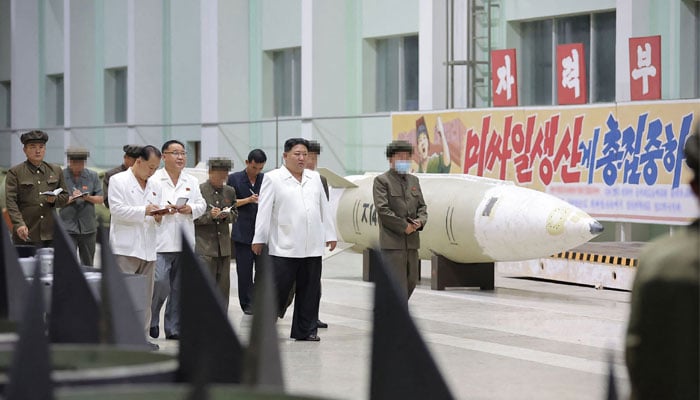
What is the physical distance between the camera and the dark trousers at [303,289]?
11031mm

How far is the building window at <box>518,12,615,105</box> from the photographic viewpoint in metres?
21.6

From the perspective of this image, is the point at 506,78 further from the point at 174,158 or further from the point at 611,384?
the point at 611,384

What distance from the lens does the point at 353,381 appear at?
9.01m

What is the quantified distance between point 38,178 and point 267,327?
32.2ft

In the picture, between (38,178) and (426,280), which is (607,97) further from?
(38,178)

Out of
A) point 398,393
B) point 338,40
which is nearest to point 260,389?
point 398,393

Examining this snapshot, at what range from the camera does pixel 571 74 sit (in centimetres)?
1988

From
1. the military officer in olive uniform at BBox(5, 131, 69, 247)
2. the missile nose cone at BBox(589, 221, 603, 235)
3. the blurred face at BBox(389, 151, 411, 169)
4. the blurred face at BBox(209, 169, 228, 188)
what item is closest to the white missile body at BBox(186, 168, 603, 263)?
the missile nose cone at BBox(589, 221, 603, 235)

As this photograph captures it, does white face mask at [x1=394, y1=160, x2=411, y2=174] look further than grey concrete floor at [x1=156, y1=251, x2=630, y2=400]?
Yes

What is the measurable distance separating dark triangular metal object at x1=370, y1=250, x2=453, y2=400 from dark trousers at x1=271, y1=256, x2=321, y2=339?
877 cm

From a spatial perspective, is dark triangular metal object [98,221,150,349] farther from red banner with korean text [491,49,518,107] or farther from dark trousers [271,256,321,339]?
red banner with korean text [491,49,518,107]

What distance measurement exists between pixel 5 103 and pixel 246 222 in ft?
106

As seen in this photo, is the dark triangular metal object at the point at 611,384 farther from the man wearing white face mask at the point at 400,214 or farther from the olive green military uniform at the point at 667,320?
the man wearing white face mask at the point at 400,214

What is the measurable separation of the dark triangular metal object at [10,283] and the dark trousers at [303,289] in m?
7.50
